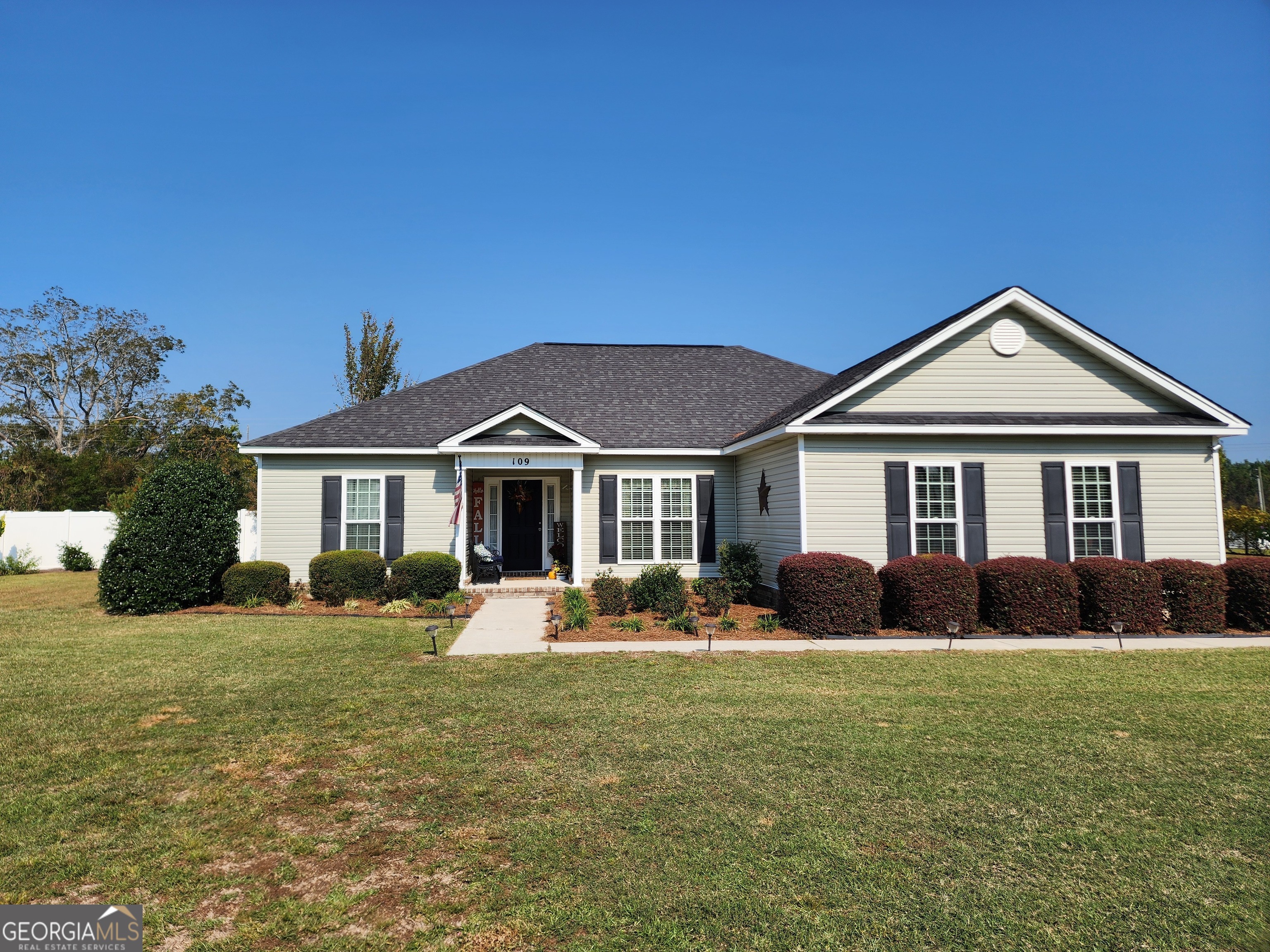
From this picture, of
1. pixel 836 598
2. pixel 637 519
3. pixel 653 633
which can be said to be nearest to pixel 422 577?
pixel 637 519

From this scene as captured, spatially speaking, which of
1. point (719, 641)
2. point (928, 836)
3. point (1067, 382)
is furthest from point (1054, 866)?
point (1067, 382)

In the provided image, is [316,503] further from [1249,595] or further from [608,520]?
[1249,595]

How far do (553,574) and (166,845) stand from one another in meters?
12.5

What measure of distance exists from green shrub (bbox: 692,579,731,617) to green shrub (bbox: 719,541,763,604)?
0.62 metres

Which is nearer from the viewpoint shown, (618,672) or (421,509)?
(618,672)

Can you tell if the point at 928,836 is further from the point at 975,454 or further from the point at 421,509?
the point at 421,509

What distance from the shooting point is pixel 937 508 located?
12.7 metres

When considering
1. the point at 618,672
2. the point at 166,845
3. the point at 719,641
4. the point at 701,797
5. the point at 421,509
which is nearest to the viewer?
the point at 166,845

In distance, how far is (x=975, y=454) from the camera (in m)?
12.8

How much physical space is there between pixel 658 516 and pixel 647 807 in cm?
1170

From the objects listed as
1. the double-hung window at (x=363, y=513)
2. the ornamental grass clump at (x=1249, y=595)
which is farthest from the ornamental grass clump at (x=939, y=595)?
the double-hung window at (x=363, y=513)

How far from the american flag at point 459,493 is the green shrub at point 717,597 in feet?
18.6

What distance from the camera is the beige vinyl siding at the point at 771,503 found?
42.3ft

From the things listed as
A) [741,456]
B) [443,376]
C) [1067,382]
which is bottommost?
[741,456]
